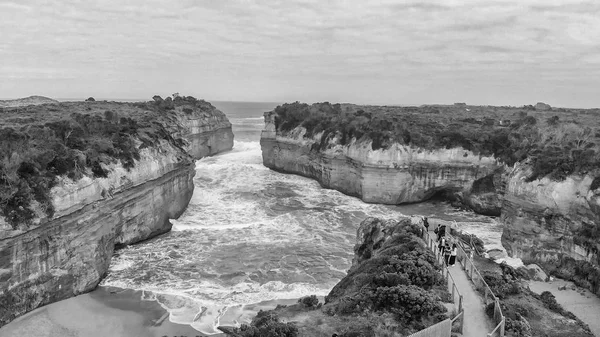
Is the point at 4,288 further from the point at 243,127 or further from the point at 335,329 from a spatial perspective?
the point at 243,127

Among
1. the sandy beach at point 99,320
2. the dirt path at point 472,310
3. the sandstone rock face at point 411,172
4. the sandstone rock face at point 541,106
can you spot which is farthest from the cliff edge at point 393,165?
the sandstone rock face at point 541,106

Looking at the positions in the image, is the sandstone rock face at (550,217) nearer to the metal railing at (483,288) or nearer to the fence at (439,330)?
the metal railing at (483,288)

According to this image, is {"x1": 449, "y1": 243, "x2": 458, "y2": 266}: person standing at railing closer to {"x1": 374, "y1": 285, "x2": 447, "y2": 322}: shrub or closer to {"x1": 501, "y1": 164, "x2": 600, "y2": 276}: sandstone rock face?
{"x1": 374, "y1": 285, "x2": 447, "y2": 322}: shrub

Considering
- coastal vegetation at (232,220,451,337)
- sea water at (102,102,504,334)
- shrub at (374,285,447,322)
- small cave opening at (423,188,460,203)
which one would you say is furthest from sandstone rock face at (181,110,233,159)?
shrub at (374,285,447,322)

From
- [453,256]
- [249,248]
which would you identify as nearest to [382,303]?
[453,256]

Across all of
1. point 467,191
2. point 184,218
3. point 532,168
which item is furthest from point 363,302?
point 467,191

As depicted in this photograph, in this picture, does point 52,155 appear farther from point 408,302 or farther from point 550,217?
point 550,217
